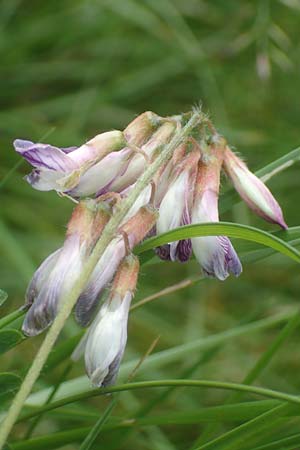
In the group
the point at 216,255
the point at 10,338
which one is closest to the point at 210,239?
the point at 216,255

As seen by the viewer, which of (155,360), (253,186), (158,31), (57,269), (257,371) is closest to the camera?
(57,269)

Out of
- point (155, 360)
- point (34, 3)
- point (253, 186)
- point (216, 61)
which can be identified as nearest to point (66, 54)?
point (34, 3)

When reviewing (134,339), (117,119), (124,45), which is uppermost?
(124,45)

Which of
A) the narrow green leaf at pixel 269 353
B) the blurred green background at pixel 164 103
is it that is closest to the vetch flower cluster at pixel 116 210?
the narrow green leaf at pixel 269 353

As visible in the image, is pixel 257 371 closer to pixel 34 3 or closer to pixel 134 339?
pixel 134 339

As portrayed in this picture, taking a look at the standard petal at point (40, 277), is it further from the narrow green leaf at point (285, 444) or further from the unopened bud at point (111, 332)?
the narrow green leaf at point (285, 444)

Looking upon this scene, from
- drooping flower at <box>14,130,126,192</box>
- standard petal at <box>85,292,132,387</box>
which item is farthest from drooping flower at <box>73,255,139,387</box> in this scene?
drooping flower at <box>14,130,126,192</box>
